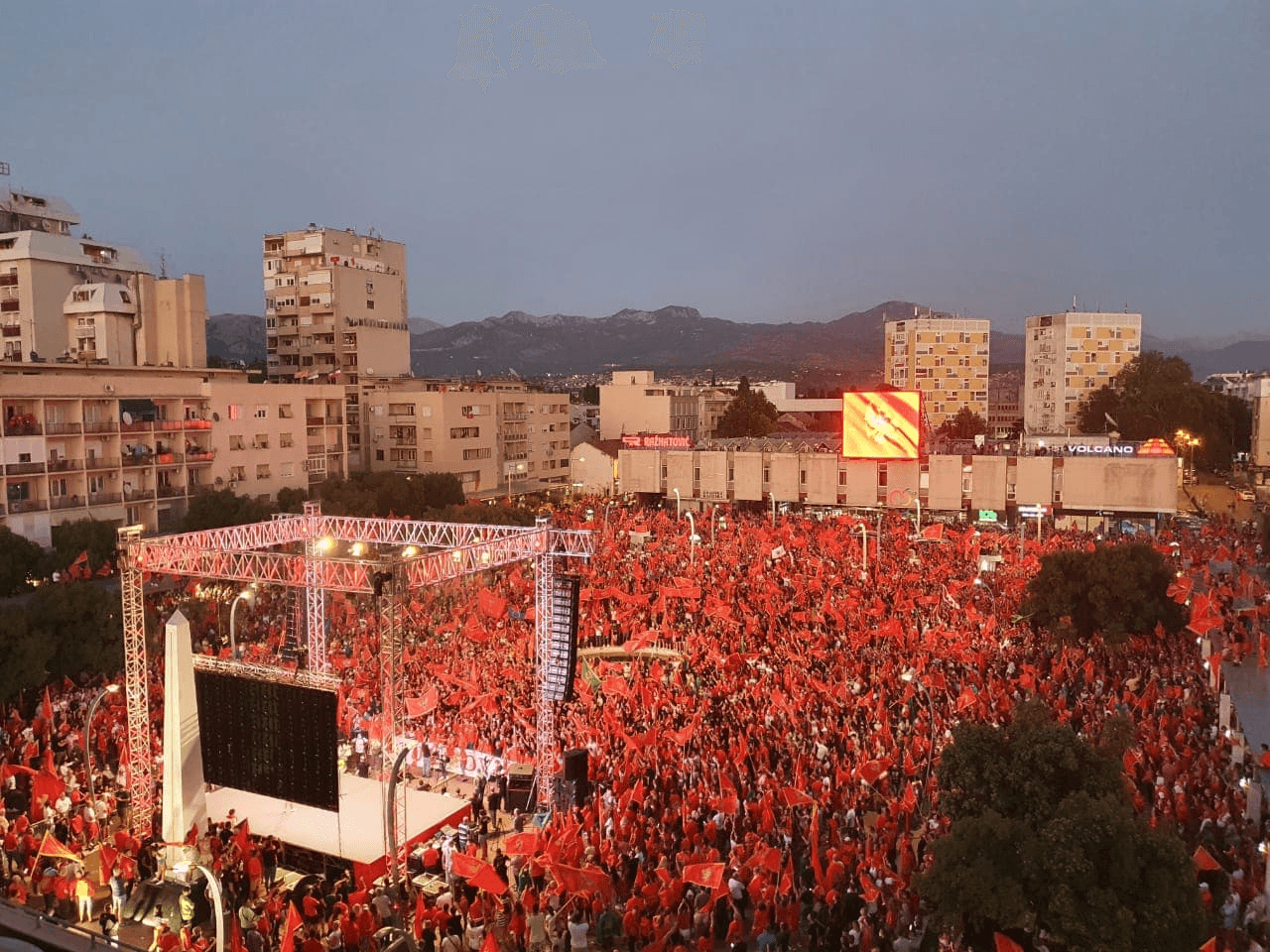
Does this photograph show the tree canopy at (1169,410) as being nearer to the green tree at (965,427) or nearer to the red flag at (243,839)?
the green tree at (965,427)

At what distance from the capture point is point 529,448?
65562 mm

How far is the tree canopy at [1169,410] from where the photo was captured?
71.7 metres

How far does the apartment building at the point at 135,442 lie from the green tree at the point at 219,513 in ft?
13.3

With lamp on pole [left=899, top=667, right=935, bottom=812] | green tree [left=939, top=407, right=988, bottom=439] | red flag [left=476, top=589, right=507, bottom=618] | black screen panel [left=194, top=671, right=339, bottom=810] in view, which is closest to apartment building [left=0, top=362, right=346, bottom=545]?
red flag [left=476, top=589, right=507, bottom=618]

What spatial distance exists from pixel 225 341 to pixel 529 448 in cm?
15554

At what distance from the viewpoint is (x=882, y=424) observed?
164 ft

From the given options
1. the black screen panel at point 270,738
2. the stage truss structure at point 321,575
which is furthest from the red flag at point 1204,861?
the black screen panel at point 270,738

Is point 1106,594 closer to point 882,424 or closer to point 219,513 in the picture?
point 882,424

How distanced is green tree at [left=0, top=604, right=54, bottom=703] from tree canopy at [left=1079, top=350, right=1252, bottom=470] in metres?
71.5

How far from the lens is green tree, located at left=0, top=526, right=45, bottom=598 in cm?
2814

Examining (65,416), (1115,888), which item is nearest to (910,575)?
(1115,888)

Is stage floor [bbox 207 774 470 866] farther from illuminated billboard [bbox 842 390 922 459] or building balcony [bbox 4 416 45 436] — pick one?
illuminated billboard [bbox 842 390 922 459]

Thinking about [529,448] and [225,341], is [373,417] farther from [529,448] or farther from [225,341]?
[225,341]

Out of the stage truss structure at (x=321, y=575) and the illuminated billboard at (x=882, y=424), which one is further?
the illuminated billboard at (x=882, y=424)
